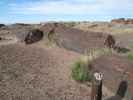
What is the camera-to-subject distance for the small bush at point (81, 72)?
402 inches

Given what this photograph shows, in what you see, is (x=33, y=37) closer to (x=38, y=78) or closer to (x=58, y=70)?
(x=58, y=70)

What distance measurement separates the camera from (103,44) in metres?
15.2

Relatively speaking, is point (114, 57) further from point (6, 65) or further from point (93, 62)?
point (6, 65)

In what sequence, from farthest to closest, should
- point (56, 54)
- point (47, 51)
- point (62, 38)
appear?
point (62, 38) < point (47, 51) < point (56, 54)

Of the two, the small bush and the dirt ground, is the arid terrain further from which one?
the small bush

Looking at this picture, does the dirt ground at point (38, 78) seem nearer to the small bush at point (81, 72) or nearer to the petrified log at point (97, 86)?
the small bush at point (81, 72)

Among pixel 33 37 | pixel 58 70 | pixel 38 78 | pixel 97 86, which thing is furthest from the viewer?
pixel 33 37

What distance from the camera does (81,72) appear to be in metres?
10.2

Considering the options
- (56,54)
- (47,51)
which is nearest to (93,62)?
(56,54)

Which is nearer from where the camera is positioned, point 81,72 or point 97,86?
point 97,86

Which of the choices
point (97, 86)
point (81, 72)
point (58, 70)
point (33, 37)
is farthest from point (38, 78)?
point (33, 37)

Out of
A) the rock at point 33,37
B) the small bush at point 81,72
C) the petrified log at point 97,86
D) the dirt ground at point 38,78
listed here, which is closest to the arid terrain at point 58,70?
the dirt ground at point 38,78

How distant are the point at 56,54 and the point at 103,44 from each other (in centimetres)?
250

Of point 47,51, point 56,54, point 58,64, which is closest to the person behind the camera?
point 58,64
